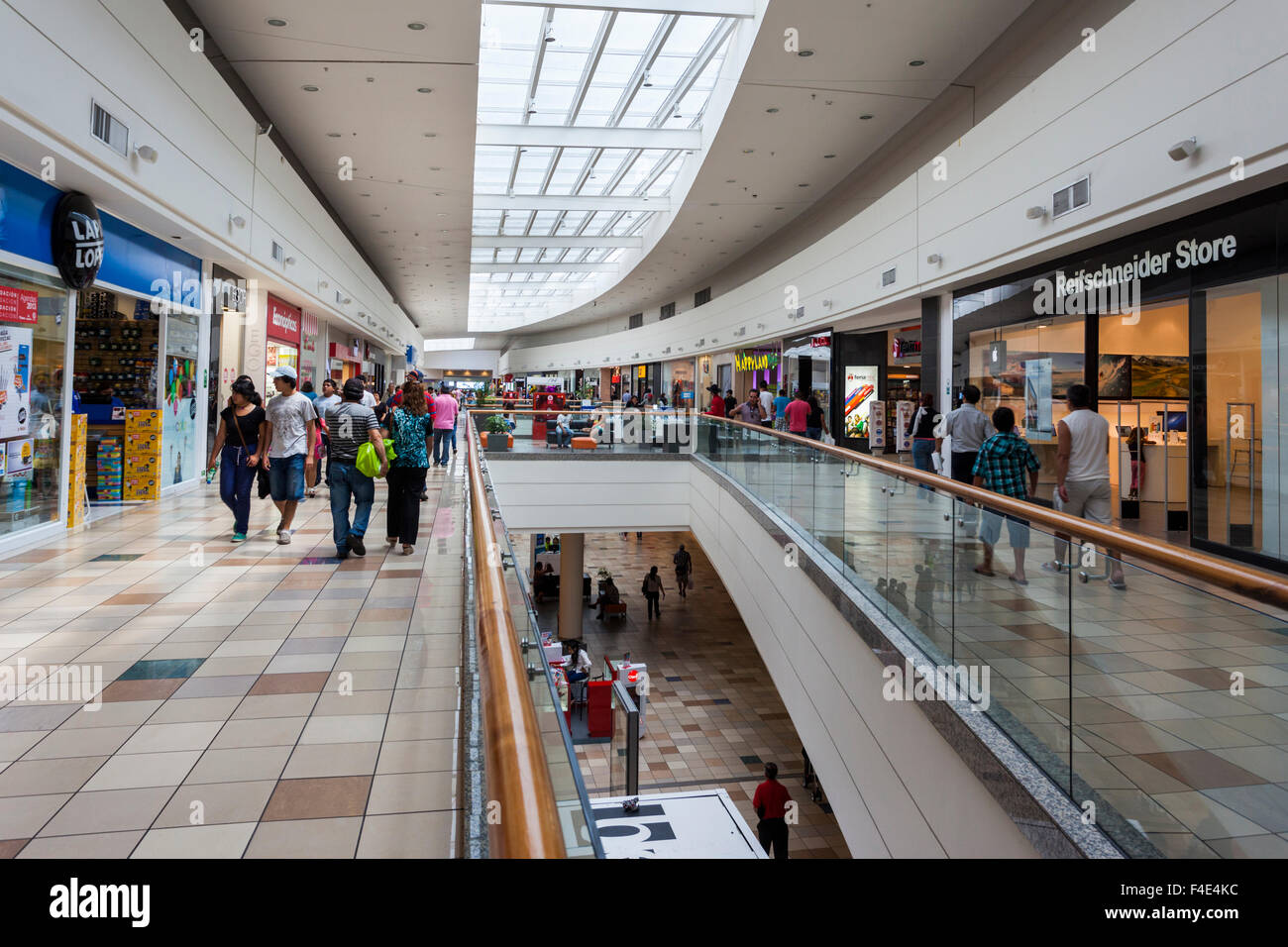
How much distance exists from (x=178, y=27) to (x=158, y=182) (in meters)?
1.62

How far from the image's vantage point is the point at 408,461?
6770 millimetres

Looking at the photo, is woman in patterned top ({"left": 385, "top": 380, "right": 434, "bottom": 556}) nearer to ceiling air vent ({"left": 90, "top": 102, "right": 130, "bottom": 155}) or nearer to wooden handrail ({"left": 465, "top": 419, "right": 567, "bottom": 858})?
ceiling air vent ({"left": 90, "top": 102, "right": 130, "bottom": 155})

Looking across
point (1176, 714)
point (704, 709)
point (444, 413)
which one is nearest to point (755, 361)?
point (444, 413)

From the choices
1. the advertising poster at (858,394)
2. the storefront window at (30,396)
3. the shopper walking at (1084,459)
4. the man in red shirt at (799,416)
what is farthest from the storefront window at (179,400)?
the advertising poster at (858,394)

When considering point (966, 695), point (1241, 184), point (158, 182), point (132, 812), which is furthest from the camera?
point (158, 182)

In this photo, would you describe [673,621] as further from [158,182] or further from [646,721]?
[158,182]

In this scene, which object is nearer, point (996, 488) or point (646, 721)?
point (996, 488)

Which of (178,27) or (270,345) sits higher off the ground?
(178,27)

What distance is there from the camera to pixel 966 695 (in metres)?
3.88

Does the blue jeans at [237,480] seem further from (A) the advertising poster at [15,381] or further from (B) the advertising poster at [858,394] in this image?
(B) the advertising poster at [858,394]

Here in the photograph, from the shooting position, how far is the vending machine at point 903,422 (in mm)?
16266

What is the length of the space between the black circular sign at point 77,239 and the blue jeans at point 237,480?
210cm

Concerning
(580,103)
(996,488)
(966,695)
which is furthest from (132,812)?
(580,103)

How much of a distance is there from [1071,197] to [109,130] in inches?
341
